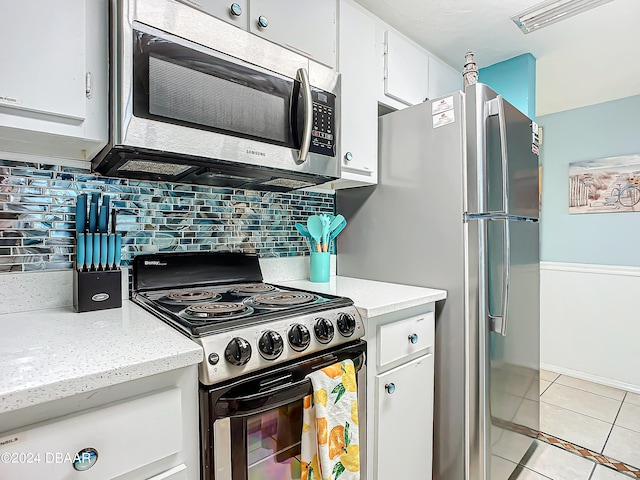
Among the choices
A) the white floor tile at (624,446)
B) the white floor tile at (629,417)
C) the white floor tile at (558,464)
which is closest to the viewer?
the white floor tile at (558,464)

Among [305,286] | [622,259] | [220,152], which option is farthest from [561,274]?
[220,152]

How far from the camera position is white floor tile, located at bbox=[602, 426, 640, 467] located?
77.0 inches

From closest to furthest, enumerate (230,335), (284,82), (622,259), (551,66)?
1. (230,335)
2. (284,82)
3. (551,66)
4. (622,259)

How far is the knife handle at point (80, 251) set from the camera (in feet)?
3.85

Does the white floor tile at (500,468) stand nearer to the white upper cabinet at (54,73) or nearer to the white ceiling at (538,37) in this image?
the white upper cabinet at (54,73)

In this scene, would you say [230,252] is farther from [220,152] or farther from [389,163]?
[389,163]

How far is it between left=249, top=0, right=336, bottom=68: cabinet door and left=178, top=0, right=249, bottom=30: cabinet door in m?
0.03

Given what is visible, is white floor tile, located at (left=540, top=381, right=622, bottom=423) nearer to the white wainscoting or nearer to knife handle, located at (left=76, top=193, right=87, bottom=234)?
the white wainscoting

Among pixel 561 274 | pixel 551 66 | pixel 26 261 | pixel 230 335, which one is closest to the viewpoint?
pixel 230 335

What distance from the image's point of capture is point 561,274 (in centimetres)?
319

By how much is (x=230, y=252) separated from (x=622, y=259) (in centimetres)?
315

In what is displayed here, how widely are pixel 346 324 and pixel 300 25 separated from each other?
47.9 inches

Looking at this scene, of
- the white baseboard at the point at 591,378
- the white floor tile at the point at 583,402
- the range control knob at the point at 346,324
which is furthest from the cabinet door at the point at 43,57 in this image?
the white baseboard at the point at 591,378

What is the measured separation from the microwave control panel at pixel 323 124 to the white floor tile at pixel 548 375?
2862 mm
